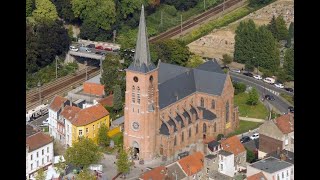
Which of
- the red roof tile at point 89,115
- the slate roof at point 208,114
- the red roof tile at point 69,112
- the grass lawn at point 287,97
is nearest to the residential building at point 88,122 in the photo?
the red roof tile at point 89,115

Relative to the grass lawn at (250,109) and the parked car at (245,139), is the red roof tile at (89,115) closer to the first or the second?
the parked car at (245,139)

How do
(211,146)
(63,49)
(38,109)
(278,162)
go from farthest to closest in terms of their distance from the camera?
1. (63,49)
2. (38,109)
3. (211,146)
4. (278,162)

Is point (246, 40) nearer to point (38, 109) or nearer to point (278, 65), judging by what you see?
point (278, 65)

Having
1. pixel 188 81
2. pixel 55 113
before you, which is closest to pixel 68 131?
pixel 55 113

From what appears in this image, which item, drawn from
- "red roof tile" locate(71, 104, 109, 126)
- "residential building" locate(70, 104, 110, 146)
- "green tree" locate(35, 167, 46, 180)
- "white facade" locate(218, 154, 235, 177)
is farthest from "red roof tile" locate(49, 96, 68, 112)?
"white facade" locate(218, 154, 235, 177)

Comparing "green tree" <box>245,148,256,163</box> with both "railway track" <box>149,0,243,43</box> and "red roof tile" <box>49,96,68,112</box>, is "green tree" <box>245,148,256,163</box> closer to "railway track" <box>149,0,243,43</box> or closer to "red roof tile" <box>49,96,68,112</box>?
"red roof tile" <box>49,96,68,112</box>
